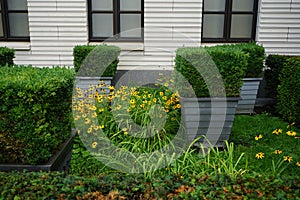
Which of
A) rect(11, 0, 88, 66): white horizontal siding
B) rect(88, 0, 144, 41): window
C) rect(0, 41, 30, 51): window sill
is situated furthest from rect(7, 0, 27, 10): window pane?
rect(88, 0, 144, 41): window

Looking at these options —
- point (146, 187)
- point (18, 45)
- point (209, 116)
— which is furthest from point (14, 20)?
point (146, 187)

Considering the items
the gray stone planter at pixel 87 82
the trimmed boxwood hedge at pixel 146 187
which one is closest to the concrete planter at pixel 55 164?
the trimmed boxwood hedge at pixel 146 187

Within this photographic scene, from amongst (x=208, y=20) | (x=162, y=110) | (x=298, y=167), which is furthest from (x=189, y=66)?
(x=208, y=20)

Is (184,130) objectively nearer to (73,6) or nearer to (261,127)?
(261,127)

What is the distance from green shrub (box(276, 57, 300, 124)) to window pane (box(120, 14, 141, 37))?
364cm

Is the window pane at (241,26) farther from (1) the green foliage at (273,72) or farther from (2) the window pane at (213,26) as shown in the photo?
(1) the green foliage at (273,72)

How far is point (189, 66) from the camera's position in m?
4.50

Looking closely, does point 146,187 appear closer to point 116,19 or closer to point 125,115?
point 125,115

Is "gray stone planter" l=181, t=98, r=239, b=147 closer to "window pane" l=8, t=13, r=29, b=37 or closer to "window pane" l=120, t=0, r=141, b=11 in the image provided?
"window pane" l=120, t=0, r=141, b=11

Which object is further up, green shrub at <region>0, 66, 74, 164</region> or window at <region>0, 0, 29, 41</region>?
window at <region>0, 0, 29, 41</region>

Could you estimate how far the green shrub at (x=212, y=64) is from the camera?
4434 millimetres

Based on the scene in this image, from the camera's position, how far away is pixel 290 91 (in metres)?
5.78

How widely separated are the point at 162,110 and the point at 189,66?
0.80m

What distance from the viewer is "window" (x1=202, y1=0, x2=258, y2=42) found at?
780 cm
